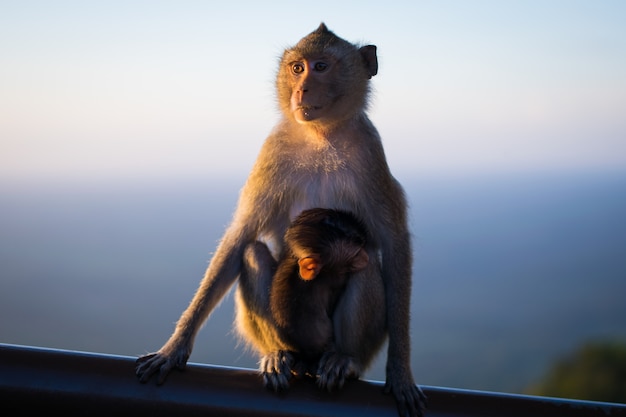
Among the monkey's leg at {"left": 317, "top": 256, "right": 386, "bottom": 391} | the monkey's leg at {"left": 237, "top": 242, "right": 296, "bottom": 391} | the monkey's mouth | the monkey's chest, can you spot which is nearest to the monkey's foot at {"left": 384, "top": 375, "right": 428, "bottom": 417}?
the monkey's leg at {"left": 317, "top": 256, "right": 386, "bottom": 391}

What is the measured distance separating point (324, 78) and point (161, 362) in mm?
1799

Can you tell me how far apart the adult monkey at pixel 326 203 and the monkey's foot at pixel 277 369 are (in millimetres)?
175

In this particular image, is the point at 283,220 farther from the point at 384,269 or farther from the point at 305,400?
the point at 305,400

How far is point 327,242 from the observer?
3.24 metres

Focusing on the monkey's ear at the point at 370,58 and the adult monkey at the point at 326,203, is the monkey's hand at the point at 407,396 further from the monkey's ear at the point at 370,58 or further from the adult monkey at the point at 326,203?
the monkey's ear at the point at 370,58

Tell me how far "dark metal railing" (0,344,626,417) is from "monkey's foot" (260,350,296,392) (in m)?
0.07

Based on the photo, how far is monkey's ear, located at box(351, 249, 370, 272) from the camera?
3.35 metres

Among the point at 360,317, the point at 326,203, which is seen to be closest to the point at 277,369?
the point at 360,317

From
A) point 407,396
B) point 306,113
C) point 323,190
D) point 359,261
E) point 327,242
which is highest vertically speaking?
point 306,113

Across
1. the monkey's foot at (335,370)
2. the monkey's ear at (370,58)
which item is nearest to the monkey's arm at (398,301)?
the monkey's foot at (335,370)

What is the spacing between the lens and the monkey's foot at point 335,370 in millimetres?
2484

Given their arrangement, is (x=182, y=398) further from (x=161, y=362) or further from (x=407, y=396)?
(x=407, y=396)

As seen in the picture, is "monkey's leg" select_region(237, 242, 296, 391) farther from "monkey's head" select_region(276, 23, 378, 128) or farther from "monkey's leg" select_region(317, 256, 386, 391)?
"monkey's head" select_region(276, 23, 378, 128)

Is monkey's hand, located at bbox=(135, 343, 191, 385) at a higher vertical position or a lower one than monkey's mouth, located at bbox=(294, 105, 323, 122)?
lower
